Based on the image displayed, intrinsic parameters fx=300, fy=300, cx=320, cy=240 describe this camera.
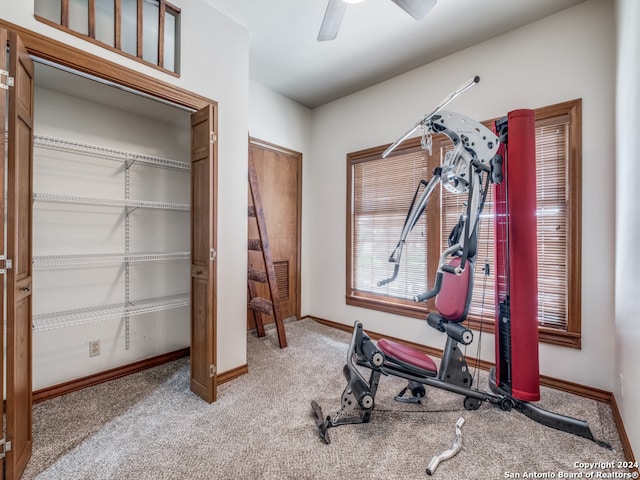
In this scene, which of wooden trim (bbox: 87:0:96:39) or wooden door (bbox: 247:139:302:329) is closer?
wooden trim (bbox: 87:0:96:39)

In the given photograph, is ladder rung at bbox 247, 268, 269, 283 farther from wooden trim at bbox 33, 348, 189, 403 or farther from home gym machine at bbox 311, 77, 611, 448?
home gym machine at bbox 311, 77, 611, 448

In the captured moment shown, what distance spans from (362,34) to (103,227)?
8.97ft

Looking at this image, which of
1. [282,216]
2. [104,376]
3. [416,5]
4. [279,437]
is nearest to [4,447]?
[104,376]

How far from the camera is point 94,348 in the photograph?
240 cm

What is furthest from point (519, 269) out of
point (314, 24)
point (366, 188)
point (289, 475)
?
point (314, 24)

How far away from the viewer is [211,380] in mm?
2104

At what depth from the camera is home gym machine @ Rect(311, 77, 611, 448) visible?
1.85 meters

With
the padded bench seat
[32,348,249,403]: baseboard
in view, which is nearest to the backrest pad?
the padded bench seat

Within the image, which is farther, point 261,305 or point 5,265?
point 261,305

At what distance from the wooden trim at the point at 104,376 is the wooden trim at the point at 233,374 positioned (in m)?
0.76

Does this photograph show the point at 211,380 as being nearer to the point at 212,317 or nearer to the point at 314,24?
the point at 212,317

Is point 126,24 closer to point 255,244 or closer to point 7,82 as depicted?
point 7,82

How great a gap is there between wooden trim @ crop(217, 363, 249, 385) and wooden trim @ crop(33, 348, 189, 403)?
0.76 m

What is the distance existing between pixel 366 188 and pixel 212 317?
2287 millimetres
